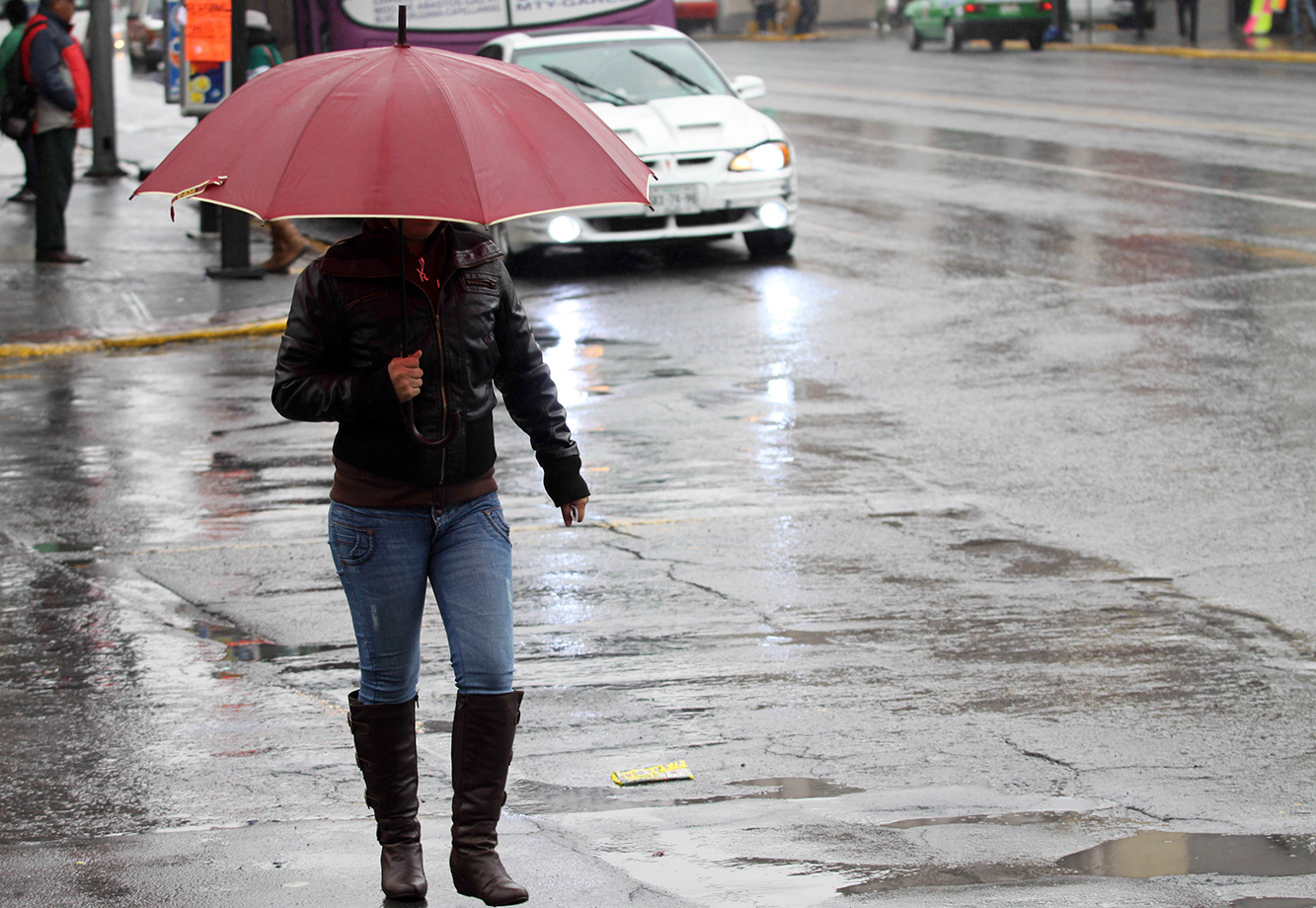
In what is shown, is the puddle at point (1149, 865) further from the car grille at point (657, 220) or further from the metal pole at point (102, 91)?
the metal pole at point (102, 91)

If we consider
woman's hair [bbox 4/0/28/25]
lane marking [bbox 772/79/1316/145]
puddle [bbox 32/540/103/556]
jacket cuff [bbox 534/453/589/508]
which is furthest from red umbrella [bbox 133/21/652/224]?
lane marking [bbox 772/79/1316/145]

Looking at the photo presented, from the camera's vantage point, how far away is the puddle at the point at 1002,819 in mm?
4297

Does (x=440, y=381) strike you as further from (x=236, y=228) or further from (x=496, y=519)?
(x=236, y=228)

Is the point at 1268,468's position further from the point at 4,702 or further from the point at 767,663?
the point at 4,702

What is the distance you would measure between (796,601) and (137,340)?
6.56 meters

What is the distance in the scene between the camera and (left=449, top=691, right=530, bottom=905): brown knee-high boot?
381 cm

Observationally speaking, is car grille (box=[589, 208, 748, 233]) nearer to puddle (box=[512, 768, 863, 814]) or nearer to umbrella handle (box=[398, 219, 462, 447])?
puddle (box=[512, 768, 863, 814])

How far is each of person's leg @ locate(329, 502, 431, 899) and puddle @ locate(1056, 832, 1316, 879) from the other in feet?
5.09

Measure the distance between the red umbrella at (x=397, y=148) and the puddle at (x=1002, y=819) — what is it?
1702mm

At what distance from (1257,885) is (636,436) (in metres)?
5.06

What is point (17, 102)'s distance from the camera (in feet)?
43.5

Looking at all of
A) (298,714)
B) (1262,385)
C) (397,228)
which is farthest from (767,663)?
(1262,385)

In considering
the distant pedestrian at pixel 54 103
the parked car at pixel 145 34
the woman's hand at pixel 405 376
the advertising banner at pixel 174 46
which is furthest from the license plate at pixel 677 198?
the parked car at pixel 145 34

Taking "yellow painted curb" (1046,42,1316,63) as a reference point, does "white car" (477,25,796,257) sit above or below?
below
